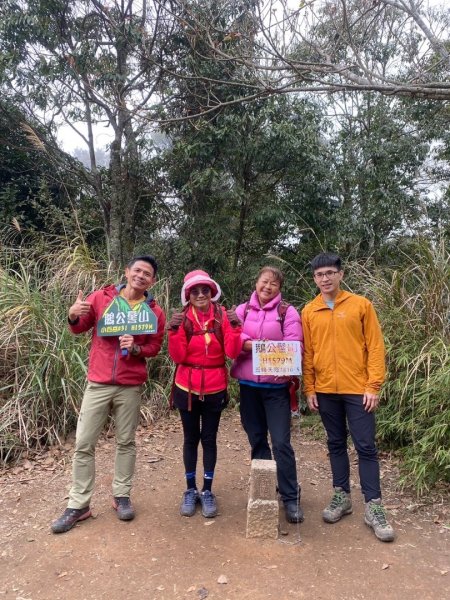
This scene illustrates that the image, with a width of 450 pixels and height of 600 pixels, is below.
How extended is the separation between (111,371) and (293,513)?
5.22ft

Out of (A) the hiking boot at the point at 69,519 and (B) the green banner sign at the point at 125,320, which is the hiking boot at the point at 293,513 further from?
(B) the green banner sign at the point at 125,320

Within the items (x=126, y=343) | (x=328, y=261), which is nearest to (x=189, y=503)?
(x=126, y=343)

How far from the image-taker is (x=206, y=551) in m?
2.99

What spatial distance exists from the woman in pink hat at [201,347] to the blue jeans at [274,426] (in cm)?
20

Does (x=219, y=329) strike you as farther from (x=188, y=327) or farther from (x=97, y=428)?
(x=97, y=428)

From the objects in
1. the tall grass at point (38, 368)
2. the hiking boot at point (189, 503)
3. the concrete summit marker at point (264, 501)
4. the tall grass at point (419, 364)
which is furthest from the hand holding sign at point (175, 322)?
the tall grass at point (419, 364)

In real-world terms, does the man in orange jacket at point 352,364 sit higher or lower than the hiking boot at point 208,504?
higher

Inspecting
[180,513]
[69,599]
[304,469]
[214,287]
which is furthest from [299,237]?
[69,599]

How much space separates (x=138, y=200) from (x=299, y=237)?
2.78 metres

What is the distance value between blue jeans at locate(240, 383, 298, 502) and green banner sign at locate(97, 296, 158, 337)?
2.64 feet

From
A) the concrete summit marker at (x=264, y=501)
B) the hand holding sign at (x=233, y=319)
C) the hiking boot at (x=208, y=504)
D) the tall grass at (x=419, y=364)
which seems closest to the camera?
the concrete summit marker at (x=264, y=501)

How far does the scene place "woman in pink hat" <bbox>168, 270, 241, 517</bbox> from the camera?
3176 millimetres

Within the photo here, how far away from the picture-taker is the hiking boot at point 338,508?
11.0 feet

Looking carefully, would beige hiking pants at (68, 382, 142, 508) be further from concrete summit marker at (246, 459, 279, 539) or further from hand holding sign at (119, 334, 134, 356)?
concrete summit marker at (246, 459, 279, 539)
